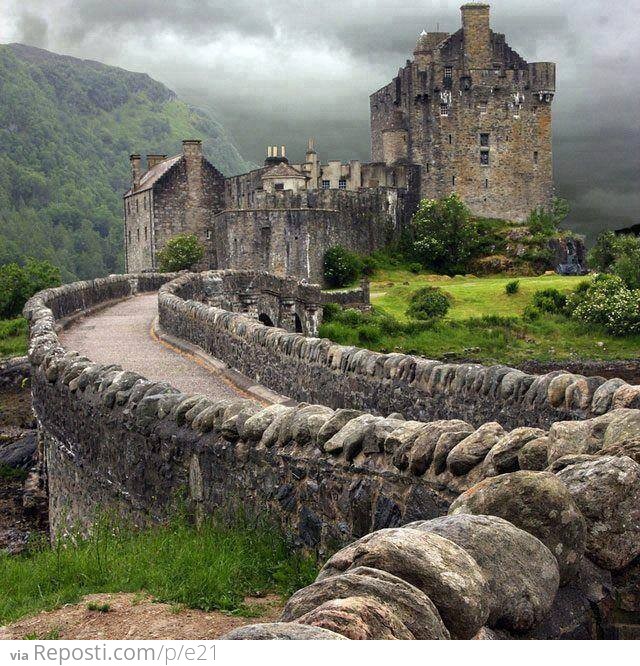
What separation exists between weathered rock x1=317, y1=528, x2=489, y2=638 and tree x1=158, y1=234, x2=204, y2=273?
50.0 metres

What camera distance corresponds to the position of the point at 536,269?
56.8 m

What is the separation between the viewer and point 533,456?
17.1 feet

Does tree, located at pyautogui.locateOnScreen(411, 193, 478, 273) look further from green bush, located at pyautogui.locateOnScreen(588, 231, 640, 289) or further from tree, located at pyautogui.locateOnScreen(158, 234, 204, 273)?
tree, located at pyautogui.locateOnScreen(158, 234, 204, 273)

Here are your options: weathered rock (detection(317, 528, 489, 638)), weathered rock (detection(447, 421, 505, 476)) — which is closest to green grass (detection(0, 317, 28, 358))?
weathered rock (detection(447, 421, 505, 476))

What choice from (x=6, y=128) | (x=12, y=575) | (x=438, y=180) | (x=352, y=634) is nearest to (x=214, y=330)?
(x=12, y=575)

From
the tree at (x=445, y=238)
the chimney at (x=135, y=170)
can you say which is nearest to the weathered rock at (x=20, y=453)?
the tree at (x=445, y=238)

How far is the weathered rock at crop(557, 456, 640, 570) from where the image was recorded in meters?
4.49

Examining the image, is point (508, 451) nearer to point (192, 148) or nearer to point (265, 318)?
point (265, 318)

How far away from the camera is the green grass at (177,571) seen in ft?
19.1

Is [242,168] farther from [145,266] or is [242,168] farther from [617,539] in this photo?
[617,539]

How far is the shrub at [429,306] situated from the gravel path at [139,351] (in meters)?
17.8

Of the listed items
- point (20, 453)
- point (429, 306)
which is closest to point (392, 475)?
point (20, 453)

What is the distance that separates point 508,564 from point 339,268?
4987 centimetres

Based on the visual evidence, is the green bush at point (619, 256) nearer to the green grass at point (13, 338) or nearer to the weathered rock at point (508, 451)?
the green grass at point (13, 338)
